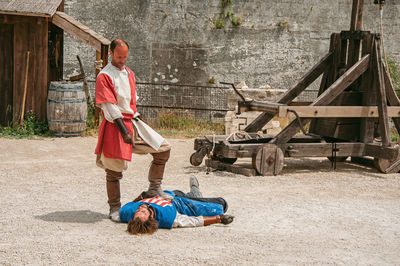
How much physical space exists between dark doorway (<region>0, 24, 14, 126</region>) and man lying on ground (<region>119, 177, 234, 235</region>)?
6.91m

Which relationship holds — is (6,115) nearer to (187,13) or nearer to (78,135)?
(78,135)

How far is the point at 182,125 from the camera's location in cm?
1264

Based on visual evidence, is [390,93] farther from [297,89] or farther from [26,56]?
[26,56]

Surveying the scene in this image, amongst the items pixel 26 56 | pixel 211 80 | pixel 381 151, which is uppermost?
pixel 26 56

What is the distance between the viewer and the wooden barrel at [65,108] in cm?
1091

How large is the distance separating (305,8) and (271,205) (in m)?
8.70

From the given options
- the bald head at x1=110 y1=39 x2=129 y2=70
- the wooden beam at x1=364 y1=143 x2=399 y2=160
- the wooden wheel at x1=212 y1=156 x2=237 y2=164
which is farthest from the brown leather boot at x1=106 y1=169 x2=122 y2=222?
the wooden beam at x1=364 y1=143 x2=399 y2=160

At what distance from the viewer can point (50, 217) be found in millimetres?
5582

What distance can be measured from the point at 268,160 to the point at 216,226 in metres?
2.74

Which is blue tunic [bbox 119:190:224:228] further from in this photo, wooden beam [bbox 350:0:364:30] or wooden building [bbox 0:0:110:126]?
wooden building [bbox 0:0:110:126]

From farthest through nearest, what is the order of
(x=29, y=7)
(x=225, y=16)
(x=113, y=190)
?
1. (x=225, y=16)
2. (x=29, y=7)
3. (x=113, y=190)

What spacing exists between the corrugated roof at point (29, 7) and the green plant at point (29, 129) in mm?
1880

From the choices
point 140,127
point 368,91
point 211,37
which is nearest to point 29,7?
point 211,37

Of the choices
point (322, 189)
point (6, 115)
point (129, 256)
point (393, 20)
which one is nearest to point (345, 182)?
point (322, 189)
